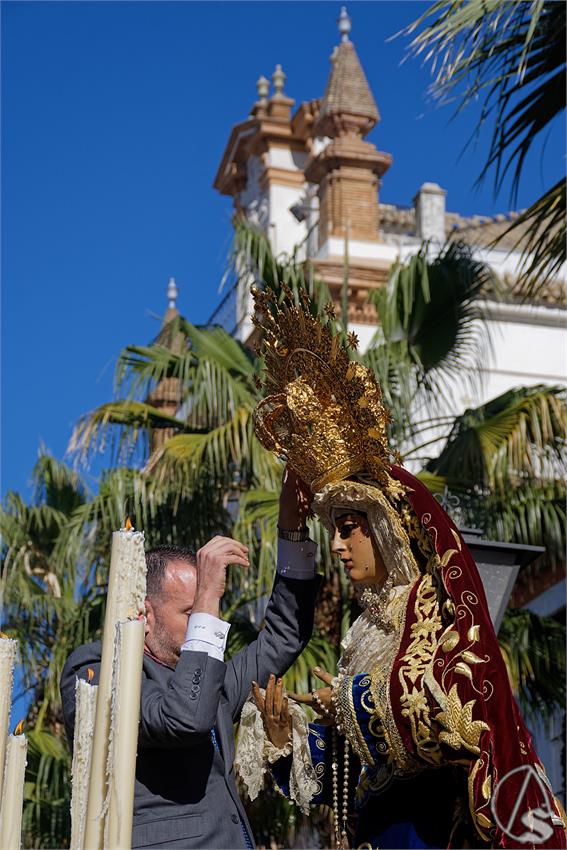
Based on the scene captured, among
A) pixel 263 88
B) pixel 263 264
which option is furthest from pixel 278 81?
pixel 263 264

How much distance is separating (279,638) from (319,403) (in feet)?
2.35

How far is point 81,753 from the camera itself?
2469 mm

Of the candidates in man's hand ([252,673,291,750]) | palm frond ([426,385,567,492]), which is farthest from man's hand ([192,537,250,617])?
palm frond ([426,385,567,492])

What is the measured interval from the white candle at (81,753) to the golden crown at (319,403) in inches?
61.3

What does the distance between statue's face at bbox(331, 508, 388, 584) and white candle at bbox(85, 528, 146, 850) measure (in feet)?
4.73

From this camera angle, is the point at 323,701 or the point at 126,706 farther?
the point at 323,701

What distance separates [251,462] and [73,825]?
709 cm

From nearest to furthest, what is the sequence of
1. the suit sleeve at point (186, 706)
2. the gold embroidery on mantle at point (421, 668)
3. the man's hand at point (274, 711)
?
the suit sleeve at point (186, 706)
the gold embroidery on mantle at point (421, 668)
the man's hand at point (274, 711)

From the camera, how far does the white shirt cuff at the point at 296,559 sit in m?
4.12

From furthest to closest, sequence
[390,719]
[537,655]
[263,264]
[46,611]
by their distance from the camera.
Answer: [46,611], [263,264], [537,655], [390,719]

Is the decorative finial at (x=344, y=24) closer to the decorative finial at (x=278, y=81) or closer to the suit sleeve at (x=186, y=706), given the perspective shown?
the decorative finial at (x=278, y=81)

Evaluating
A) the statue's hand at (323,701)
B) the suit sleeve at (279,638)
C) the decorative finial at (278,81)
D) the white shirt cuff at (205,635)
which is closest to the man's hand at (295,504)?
the suit sleeve at (279,638)

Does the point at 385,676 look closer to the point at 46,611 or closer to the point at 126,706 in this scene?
the point at 126,706

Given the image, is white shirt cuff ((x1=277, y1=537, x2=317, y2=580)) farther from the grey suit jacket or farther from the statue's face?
the grey suit jacket
